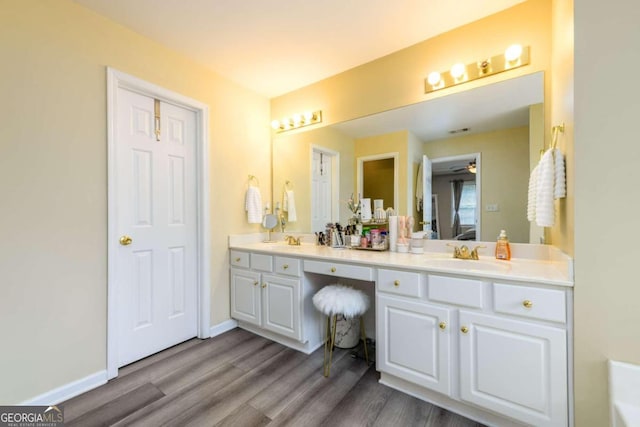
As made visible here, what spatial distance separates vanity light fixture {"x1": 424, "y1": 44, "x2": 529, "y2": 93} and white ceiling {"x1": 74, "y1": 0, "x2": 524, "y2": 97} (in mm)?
304

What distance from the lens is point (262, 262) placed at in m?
2.31

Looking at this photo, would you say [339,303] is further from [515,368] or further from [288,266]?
[515,368]

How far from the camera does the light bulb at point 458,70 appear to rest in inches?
73.1

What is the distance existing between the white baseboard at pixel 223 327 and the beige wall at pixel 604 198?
248cm

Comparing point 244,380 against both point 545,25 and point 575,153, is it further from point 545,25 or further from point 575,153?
point 545,25

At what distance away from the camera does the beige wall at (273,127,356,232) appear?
2.49 metres

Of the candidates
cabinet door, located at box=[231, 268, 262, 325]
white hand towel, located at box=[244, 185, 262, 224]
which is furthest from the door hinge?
cabinet door, located at box=[231, 268, 262, 325]

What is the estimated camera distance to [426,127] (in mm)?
2088

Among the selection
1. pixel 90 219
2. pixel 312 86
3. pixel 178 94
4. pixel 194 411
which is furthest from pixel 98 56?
pixel 194 411

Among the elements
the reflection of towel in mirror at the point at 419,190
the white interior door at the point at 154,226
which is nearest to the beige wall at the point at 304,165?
the reflection of towel in mirror at the point at 419,190

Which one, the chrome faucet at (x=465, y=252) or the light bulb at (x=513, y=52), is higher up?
the light bulb at (x=513, y=52)

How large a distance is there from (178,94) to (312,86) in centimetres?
128

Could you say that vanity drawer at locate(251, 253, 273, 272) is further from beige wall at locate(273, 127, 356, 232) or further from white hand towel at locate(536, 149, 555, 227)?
white hand towel at locate(536, 149, 555, 227)

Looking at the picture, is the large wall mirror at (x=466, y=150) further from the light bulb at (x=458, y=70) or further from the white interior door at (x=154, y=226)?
the white interior door at (x=154, y=226)
